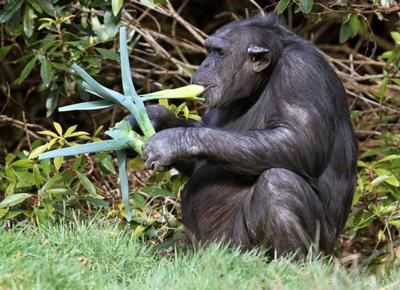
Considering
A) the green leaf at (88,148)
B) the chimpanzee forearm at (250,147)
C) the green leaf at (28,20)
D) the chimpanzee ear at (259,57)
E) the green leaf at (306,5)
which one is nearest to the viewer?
the green leaf at (88,148)

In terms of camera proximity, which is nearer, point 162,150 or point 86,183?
point 162,150

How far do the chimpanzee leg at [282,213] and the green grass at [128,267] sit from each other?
1.11ft

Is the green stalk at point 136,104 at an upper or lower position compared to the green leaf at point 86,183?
upper

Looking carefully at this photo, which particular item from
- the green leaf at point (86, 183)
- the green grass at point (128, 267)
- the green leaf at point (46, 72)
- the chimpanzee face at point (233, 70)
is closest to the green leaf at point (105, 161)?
the green leaf at point (86, 183)

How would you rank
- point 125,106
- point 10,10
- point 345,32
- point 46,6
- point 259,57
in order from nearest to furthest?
1. point 125,106
2. point 259,57
3. point 46,6
4. point 10,10
5. point 345,32

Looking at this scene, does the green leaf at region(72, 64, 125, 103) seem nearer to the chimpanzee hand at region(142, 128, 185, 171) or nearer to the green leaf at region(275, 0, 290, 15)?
the chimpanzee hand at region(142, 128, 185, 171)

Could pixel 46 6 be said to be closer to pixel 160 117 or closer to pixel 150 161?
pixel 160 117

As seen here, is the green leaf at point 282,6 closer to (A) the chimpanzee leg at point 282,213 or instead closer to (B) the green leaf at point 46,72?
(A) the chimpanzee leg at point 282,213

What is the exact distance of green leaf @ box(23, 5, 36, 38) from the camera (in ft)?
24.1

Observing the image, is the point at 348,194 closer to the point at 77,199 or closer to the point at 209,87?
the point at 209,87

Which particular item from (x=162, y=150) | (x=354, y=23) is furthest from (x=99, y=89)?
(x=354, y=23)

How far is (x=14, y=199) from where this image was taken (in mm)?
6691

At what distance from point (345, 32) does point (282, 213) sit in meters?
2.56

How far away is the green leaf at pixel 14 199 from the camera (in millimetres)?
6672
